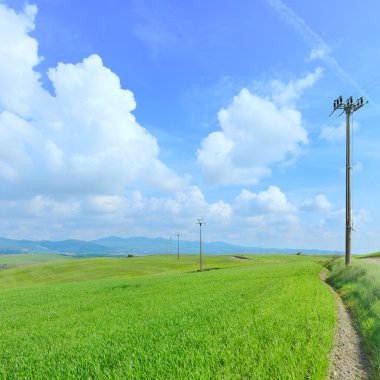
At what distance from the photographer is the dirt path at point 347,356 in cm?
835

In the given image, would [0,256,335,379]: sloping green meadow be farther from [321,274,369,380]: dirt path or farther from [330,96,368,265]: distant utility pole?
[330,96,368,265]: distant utility pole

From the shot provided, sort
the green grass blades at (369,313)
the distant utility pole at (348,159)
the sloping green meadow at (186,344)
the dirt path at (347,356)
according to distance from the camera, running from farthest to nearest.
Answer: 1. the distant utility pole at (348,159)
2. the green grass blades at (369,313)
3. the dirt path at (347,356)
4. the sloping green meadow at (186,344)

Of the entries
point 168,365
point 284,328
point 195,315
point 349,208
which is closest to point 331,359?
point 284,328

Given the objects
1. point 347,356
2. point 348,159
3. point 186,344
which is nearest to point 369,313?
point 347,356

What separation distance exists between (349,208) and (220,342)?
106 ft

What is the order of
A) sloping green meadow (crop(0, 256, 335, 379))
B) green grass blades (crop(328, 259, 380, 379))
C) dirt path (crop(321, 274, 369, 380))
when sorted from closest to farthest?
sloping green meadow (crop(0, 256, 335, 379)) < dirt path (crop(321, 274, 369, 380)) < green grass blades (crop(328, 259, 380, 379))

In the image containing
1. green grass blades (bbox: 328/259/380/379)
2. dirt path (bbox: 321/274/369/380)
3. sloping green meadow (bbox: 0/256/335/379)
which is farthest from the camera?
green grass blades (bbox: 328/259/380/379)

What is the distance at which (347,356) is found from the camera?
31.4 feet

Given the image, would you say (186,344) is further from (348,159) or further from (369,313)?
(348,159)

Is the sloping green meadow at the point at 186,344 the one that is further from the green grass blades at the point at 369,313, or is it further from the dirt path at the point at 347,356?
the green grass blades at the point at 369,313

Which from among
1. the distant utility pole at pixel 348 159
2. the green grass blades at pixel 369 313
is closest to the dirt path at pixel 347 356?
the green grass blades at pixel 369 313

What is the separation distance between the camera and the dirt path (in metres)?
8.35

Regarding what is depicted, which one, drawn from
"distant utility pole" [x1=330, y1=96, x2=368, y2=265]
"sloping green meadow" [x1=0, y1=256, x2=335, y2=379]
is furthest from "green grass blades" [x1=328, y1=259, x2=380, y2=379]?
"distant utility pole" [x1=330, y1=96, x2=368, y2=265]

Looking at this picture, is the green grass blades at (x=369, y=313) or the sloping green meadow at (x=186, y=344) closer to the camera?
the sloping green meadow at (x=186, y=344)
